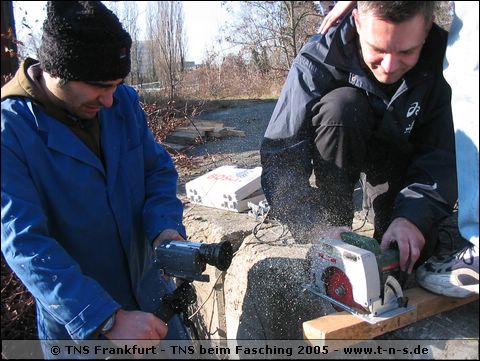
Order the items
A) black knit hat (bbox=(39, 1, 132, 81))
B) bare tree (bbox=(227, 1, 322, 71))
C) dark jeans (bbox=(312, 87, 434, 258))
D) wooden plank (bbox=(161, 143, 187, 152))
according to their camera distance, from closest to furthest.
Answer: black knit hat (bbox=(39, 1, 132, 81))
dark jeans (bbox=(312, 87, 434, 258))
wooden plank (bbox=(161, 143, 187, 152))
bare tree (bbox=(227, 1, 322, 71))

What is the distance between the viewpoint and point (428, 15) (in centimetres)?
197

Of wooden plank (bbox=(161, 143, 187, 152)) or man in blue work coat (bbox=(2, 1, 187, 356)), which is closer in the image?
man in blue work coat (bbox=(2, 1, 187, 356))

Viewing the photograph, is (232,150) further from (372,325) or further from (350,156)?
(372,325)

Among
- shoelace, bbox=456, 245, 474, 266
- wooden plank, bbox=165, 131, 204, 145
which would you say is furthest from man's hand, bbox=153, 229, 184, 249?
wooden plank, bbox=165, 131, 204, 145

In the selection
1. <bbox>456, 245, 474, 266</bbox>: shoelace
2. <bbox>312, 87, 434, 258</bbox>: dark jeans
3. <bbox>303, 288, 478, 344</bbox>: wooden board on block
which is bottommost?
<bbox>303, 288, 478, 344</bbox>: wooden board on block

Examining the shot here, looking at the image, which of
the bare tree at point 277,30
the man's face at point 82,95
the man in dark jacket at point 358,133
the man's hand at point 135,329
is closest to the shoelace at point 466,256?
the man in dark jacket at point 358,133

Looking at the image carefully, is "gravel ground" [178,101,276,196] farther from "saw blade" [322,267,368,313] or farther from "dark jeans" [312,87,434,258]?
"saw blade" [322,267,368,313]

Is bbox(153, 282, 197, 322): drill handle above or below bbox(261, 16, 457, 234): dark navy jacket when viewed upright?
below

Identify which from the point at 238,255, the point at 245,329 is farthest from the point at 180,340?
the point at 238,255

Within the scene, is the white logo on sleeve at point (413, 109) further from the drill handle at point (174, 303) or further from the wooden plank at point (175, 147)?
the wooden plank at point (175, 147)

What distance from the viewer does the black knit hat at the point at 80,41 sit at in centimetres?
163

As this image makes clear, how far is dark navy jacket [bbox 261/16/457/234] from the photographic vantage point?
2172 mm

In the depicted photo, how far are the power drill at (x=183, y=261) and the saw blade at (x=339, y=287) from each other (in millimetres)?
439

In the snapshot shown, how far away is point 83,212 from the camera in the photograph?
6.23 ft
